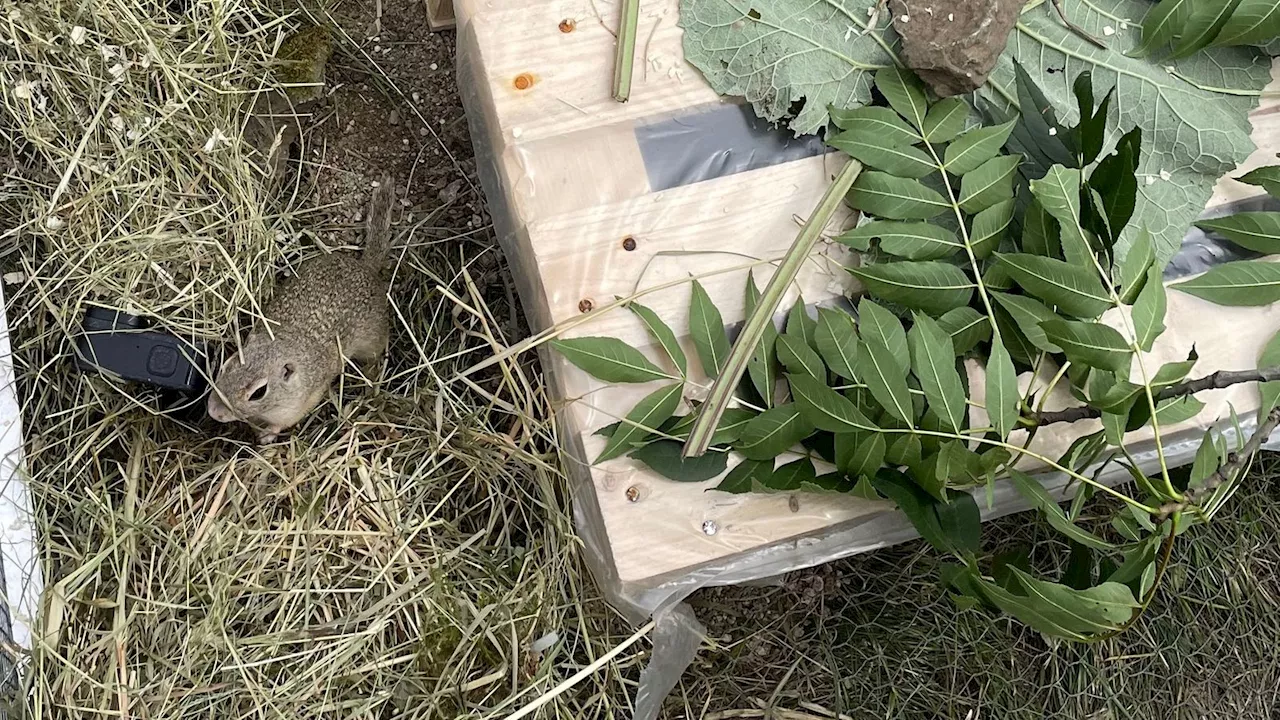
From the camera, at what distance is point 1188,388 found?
143 cm

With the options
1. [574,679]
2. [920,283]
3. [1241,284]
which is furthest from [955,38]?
[574,679]

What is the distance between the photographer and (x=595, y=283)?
1594 mm

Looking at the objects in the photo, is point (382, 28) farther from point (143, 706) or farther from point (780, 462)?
point (143, 706)

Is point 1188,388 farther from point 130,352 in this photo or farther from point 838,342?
point 130,352

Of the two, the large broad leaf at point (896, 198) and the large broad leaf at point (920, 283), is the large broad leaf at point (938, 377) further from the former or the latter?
the large broad leaf at point (896, 198)

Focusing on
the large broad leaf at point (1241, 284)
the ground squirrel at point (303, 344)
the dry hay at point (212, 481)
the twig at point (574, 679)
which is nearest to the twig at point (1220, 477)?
the large broad leaf at point (1241, 284)

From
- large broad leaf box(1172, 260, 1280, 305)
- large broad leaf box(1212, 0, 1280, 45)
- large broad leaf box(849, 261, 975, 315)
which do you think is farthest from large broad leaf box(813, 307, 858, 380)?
large broad leaf box(1212, 0, 1280, 45)

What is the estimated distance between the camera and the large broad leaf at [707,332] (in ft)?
4.91

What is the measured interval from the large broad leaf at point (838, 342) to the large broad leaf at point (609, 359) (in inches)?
10.6

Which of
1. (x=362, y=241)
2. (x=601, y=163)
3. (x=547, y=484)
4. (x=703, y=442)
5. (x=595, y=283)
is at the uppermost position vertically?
(x=601, y=163)

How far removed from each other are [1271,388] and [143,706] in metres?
2.25

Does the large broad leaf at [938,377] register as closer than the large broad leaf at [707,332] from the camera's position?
Yes

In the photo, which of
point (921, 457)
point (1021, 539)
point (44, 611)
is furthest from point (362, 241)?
point (1021, 539)

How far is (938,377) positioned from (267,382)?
1334 mm
